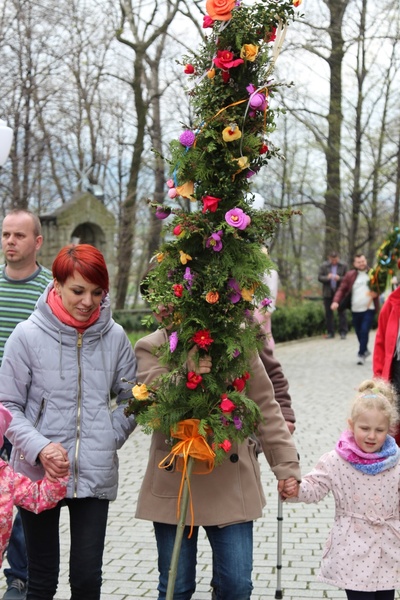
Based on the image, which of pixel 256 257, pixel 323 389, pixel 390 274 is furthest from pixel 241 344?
pixel 323 389

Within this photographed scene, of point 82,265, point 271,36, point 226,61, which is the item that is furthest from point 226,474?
point 271,36

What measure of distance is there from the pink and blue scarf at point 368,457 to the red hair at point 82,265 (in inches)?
51.0

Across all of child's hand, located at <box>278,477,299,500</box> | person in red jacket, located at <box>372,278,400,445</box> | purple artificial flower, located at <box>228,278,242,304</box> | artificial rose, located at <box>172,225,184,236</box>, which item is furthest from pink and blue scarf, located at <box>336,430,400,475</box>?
person in red jacket, located at <box>372,278,400,445</box>

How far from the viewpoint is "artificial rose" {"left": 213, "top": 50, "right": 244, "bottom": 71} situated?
3.46 metres

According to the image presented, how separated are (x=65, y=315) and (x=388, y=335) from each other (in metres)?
2.45

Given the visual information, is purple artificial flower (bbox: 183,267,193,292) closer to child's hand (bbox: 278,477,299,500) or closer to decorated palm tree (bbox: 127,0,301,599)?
decorated palm tree (bbox: 127,0,301,599)

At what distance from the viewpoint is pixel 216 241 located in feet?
11.4

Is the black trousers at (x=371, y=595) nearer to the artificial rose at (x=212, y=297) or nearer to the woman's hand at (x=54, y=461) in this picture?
the woman's hand at (x=54, y=461)

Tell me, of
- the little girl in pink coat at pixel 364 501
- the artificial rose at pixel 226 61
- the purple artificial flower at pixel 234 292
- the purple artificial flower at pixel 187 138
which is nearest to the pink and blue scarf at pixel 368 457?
the little girl in pink coat at pixel 364 501

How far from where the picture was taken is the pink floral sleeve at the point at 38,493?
3.65 m

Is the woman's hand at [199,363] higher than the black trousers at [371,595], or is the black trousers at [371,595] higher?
the woman's hand at [199,363]

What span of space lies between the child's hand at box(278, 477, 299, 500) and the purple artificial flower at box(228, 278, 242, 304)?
2.98 feet

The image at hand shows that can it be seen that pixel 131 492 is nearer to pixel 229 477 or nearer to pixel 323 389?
pixel 229 477

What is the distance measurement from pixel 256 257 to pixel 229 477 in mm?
958
